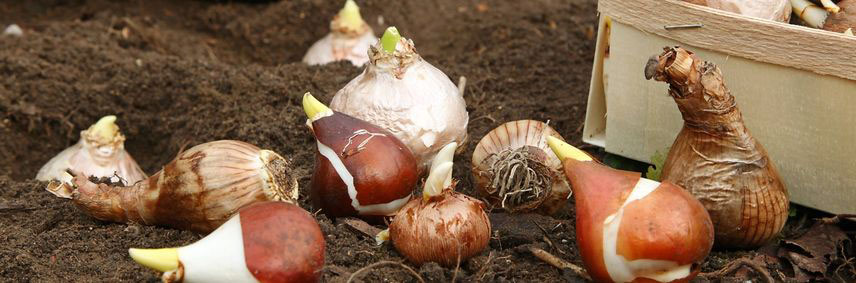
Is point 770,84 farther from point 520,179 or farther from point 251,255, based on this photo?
point 251,255

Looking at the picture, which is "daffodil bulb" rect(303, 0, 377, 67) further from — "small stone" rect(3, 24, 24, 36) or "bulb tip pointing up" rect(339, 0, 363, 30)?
"small stone" rect(3, 24, 24, 36)

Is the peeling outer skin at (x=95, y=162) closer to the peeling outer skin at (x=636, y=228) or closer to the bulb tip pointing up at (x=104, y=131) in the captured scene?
the bulb tip pointing up at (x=104, y=131)

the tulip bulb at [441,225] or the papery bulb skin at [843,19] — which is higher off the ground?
the papery bulb skin at [843,19]

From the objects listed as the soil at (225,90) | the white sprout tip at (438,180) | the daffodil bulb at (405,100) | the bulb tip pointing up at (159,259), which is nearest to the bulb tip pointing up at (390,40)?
the daffodil bulb at (405,100)

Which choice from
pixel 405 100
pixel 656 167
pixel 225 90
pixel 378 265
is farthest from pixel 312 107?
pixel 225 90

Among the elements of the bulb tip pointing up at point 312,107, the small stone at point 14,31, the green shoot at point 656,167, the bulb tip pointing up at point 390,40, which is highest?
the bulb tip pointing up at point 390,40

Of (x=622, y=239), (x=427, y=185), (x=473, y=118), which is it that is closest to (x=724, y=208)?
(x=622, y=239)
